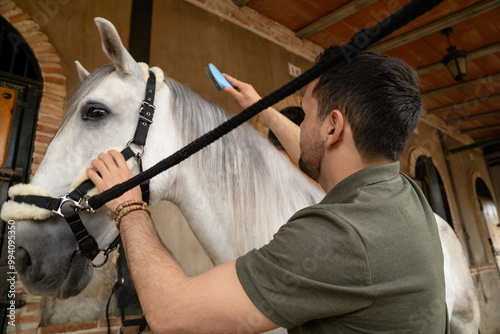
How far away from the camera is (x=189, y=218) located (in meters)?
1.24

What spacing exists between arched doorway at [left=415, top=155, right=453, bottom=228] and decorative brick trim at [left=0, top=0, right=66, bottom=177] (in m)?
6.61

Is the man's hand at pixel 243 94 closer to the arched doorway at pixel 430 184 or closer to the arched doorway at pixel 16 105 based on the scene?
the arched doorway at pixel 16 105

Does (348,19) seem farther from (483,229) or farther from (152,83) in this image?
(483,229)

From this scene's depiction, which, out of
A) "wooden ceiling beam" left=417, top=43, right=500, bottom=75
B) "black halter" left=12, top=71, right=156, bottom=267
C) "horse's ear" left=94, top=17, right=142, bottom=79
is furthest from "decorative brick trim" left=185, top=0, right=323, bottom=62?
"black halter" left=12, top=71, right=156, bottom=267

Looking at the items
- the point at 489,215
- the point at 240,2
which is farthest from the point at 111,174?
the point at 489,215

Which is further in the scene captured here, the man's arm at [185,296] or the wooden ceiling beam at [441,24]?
the wooden ceiling beam at [441,24]

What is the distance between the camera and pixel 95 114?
1125mm

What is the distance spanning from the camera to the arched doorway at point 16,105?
2.02 metres

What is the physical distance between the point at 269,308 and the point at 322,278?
123 mm

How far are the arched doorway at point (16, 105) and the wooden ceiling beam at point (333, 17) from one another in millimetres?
3624

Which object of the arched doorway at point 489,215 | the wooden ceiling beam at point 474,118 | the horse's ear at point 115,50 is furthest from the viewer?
the arched doorway at point 489,215

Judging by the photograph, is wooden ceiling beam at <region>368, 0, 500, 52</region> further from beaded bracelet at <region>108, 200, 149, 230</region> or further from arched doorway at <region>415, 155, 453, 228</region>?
beaded bracelet at <region>108, 200, 149, 230</region>

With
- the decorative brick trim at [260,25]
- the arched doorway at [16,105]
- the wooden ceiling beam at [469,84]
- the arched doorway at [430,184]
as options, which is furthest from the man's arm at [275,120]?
the arched doorway at [430,184]

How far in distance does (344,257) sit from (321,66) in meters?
0.37
